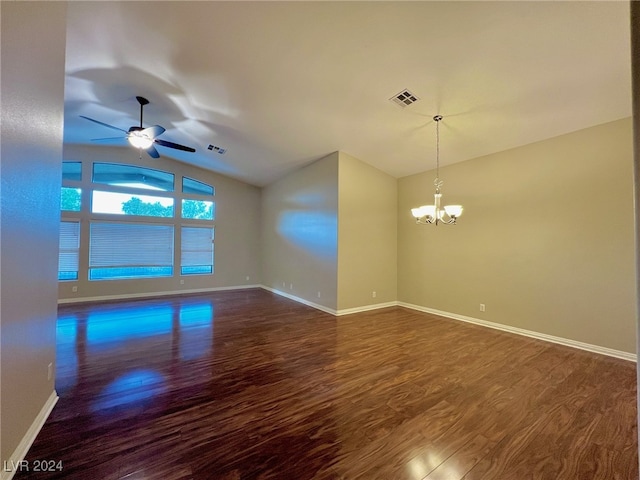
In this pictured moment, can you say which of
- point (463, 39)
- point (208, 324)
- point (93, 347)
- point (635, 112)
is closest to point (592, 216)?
point (463, 39)

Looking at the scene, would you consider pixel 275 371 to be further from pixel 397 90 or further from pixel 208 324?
pixel 397 90

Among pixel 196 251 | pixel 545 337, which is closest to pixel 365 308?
pixel 545 337

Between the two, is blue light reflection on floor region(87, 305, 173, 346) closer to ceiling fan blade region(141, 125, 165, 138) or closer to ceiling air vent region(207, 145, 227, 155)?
ceiling fan blade region(141, 125, 165, 138)

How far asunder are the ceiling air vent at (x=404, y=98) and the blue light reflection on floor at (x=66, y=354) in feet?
16.2

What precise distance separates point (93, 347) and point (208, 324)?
5.08ft

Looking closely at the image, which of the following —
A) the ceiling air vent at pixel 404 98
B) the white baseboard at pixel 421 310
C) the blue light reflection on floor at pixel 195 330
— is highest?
the ceiling air vent at pixel 404 98

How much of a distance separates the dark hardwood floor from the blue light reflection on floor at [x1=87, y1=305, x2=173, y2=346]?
90 mm

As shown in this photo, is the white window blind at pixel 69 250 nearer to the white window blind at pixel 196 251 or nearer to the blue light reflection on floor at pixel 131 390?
the white window blind at pixel 196 251

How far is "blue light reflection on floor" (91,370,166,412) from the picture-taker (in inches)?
89.3

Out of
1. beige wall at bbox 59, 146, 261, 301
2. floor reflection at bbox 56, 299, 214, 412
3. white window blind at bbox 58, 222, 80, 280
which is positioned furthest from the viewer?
beige wall at bbox 59, 146, 261, 301

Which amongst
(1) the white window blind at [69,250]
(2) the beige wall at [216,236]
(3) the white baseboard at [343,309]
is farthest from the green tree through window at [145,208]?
(3) the white baseboard at [343,309]

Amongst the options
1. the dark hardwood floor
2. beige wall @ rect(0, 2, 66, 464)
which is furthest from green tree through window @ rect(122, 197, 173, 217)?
beige wall @ rect(0, 2, 66, 464)

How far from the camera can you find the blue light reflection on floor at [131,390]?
2268 millimetres

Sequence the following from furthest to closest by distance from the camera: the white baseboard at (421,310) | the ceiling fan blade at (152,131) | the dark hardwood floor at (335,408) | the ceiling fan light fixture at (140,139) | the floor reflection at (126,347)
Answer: the ceiling fan light fixture at (140,139), the ceiling fan blade at (152,131), the white baseboard at (421,310), the floor reflection at (126,347), the dark hardwood floor at (335,408)
